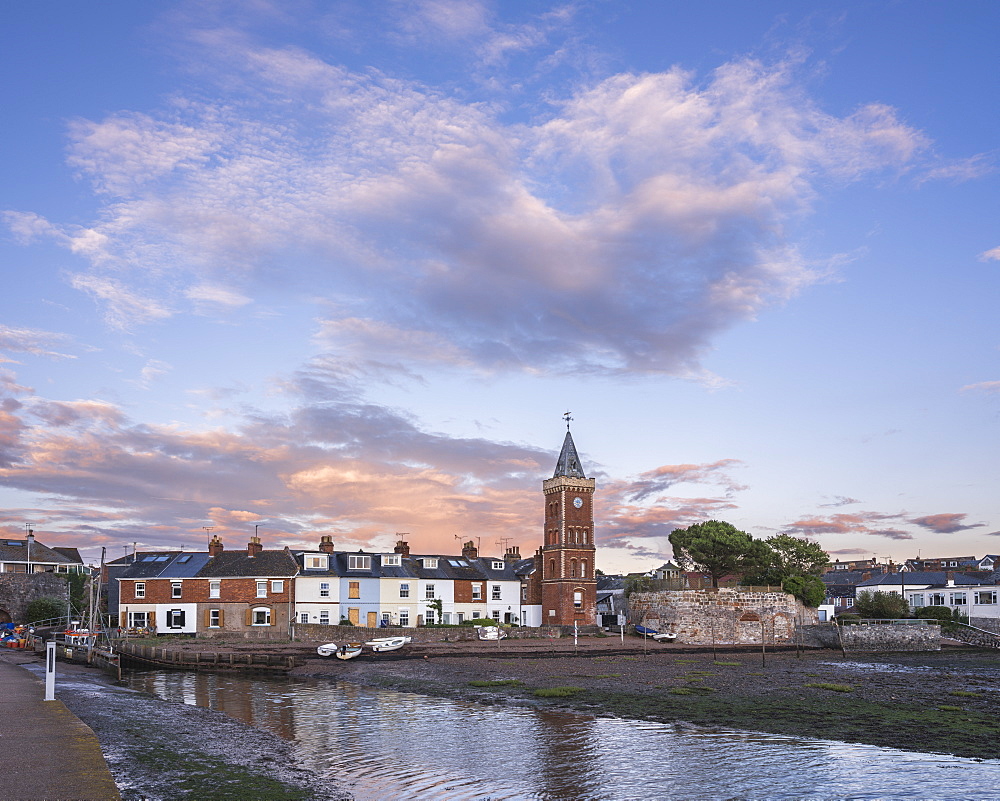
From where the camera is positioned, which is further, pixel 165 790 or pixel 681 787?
pixel 681 787

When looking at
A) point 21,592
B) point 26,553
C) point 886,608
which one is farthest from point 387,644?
point 26,553

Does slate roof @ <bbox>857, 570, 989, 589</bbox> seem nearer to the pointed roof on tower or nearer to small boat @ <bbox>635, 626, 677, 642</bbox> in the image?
small boat @ <bbox>635, 626, 677, 642</bbox>

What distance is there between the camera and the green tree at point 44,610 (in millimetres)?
91938

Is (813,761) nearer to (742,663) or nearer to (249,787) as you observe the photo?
(249,787)

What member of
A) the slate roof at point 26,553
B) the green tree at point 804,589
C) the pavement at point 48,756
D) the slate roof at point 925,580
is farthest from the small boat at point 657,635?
the slate roof at point 26,553

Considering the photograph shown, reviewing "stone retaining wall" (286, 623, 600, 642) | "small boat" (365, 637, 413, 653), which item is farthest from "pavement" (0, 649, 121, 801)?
"stone retaining wall" (286, 623, 600, 642)

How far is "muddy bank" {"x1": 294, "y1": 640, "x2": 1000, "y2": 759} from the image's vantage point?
30766 mm

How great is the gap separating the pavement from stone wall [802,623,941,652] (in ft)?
228

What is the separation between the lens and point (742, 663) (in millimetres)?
59000

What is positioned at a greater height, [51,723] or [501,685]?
[51,723]

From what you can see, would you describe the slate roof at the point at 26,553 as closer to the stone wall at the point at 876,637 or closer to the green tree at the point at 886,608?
the stone wall at the point at 876,637

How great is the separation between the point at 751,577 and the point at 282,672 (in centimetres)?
5769

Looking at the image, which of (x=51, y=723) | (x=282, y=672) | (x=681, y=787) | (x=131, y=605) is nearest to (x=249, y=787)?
(x=51, y=723)

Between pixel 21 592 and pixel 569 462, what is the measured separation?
6321 centimetres
